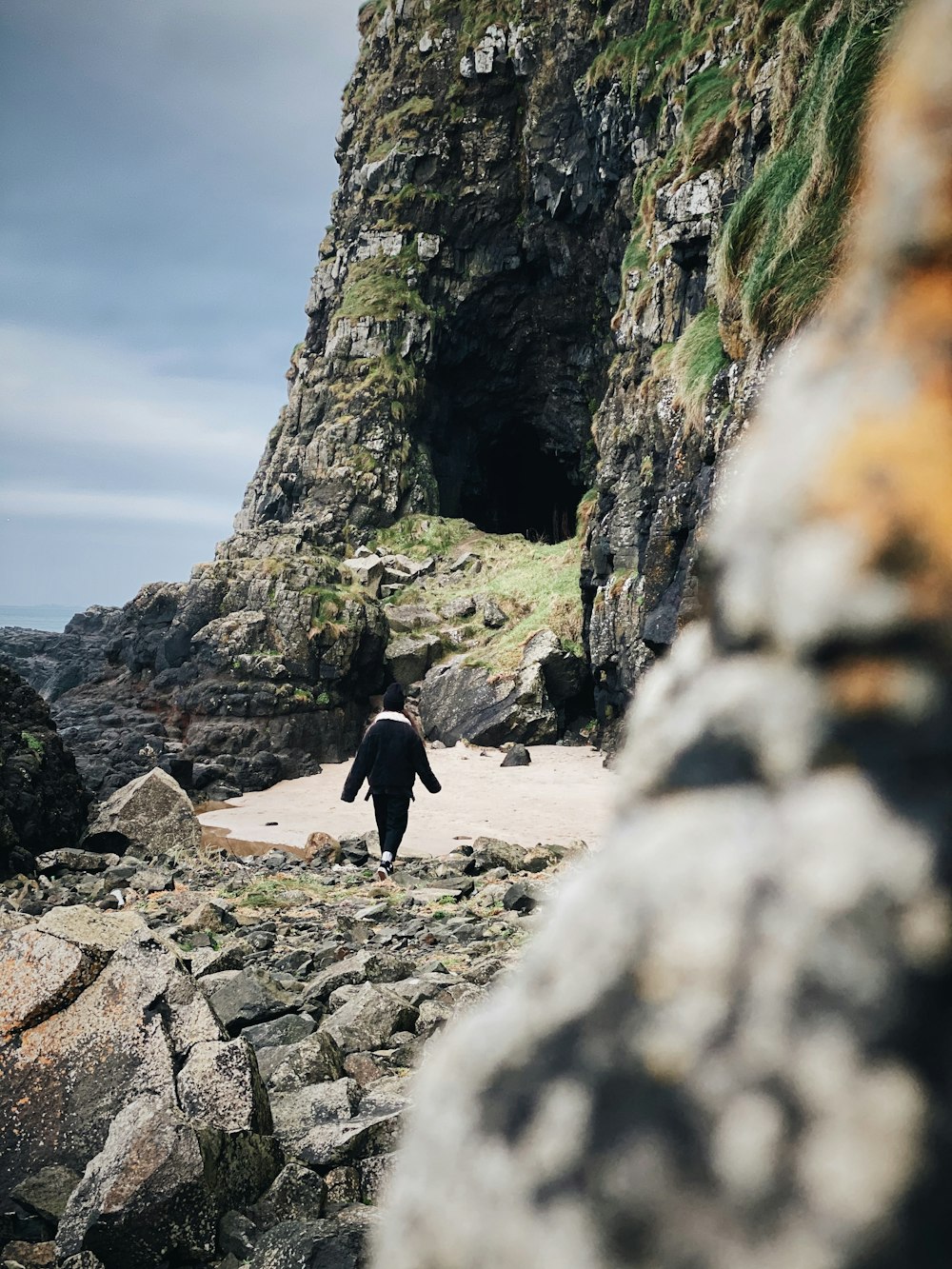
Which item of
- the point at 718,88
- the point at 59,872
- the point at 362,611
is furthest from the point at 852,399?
the point at 362,611

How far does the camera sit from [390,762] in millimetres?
7777

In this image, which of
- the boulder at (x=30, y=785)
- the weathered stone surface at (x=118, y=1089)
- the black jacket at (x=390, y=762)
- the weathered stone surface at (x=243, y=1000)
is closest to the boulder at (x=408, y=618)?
the boulder at (x=30, y=785)

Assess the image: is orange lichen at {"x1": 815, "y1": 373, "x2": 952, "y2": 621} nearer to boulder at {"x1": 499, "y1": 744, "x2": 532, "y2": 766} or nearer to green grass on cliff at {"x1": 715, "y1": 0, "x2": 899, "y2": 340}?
green grass on cliff at {"x1": 715, "y1": 0, "x2": 899, "y2": 340}

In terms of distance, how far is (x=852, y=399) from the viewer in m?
0.55

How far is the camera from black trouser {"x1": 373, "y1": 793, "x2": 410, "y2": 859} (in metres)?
7.77

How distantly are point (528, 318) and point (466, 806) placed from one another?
947 inches

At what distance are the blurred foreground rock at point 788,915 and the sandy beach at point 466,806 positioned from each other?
7555mm

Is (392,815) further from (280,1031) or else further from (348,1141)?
(348,1141)

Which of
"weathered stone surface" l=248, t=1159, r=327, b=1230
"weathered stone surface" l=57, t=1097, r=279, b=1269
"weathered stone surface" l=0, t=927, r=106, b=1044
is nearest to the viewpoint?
"weathered stone surface" l=57, t=1097, r=279, b=1269

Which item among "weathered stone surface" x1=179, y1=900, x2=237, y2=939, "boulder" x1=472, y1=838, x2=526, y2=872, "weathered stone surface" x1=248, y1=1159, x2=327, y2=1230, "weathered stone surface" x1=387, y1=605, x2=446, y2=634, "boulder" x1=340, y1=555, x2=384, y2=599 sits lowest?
"boulder" x1=472, y1=838, x2=526, y2=872

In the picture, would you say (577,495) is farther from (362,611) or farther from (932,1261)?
(932,1261)

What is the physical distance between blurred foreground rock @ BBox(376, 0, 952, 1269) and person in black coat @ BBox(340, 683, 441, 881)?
23.6ft

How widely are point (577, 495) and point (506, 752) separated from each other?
76.8 ft

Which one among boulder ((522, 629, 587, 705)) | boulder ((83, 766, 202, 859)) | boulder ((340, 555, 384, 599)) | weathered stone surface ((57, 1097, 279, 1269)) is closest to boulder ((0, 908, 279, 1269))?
weathered stone surface ((57, 1097, 279, 1269))
